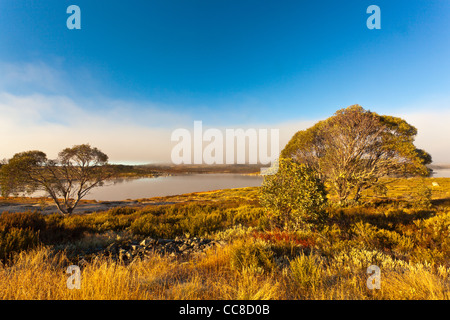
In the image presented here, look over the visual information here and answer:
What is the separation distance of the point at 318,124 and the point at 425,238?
13.6 metres

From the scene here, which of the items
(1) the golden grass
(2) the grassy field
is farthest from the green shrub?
(1) the golden grass

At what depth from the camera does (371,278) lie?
324 centimetres

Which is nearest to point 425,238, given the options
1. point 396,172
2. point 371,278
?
point 371,278

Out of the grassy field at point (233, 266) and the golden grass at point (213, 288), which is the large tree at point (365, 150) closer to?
the grassy field at point (233, 266)

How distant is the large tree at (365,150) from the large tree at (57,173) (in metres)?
22.7

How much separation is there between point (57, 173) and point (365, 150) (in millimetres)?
28669

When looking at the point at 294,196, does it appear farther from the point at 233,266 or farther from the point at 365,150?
the point at 365,150

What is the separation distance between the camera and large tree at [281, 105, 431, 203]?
44.6 ft

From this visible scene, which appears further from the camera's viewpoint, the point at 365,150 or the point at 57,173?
the point at 57,173

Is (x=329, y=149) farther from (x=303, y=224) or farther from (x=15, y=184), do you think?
(x=15, y=184)

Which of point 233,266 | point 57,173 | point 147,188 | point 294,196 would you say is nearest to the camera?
point 233,266

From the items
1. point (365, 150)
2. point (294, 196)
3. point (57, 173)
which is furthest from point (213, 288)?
point (57, 173)

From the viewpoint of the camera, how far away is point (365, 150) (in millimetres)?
14422

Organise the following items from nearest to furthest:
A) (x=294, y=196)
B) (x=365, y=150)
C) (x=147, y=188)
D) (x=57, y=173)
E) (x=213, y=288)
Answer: (x=213, y=288) → (x=294, y=196) → (x=365, y=150) → (x=57, y=173) → (x=147, y=188)
